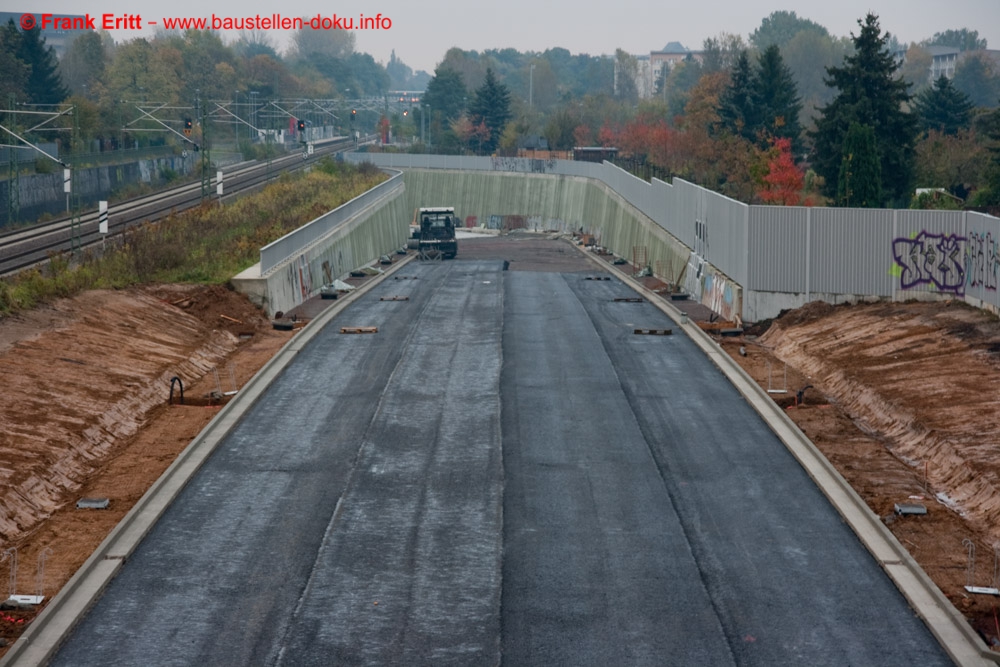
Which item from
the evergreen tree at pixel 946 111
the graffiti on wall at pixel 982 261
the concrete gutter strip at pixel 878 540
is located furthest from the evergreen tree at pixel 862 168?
the evergreen tree at pixel 946 111

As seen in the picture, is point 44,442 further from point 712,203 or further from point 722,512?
point 712,203

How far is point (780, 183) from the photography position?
7000 cm

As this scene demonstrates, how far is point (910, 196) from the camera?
60125 mm

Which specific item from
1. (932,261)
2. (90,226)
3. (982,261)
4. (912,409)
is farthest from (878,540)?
(90,226)

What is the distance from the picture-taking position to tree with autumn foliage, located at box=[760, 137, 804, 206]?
6750 centimetres

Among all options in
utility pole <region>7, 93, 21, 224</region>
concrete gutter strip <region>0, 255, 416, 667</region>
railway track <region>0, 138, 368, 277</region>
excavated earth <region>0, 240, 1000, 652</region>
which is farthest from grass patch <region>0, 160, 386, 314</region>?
utility pole <region>7, 93, 21, 224</region>

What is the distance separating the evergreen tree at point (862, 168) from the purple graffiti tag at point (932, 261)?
16498 millimetres

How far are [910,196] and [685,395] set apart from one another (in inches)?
1446

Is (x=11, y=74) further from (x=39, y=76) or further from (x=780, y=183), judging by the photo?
(x=780, y=183)

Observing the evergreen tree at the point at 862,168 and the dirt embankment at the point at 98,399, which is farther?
the evergreen tree at the point at 862,168

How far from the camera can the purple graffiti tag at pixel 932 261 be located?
33.6m

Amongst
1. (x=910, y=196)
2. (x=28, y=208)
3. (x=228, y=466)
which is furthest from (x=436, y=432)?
(x=28, y=208)

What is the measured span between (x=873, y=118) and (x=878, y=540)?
45.9 meters

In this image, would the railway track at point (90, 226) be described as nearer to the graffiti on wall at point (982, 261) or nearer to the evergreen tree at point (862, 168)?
the graffiti on wall at point (982, 261)
